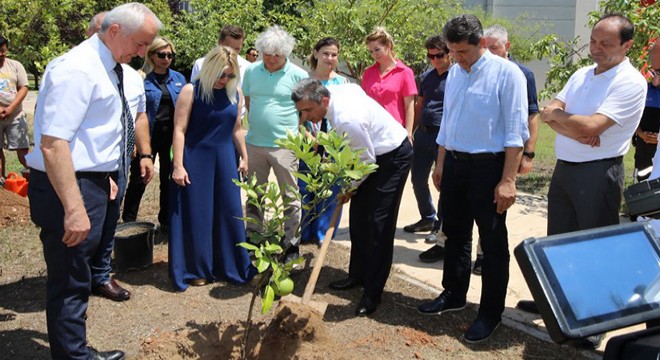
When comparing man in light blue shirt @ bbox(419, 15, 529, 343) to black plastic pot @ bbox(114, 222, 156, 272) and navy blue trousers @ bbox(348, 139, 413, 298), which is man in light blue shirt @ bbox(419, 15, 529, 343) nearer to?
navy blue trousers @ bbox(348, 139, 413, 298)

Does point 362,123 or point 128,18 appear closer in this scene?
point 128,18

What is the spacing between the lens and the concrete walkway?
416 centimetres

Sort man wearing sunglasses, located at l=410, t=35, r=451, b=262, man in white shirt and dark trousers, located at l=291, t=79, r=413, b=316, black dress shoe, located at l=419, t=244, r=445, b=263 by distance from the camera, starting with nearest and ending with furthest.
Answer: man in white shirt and dark trousers, located at l=291, t=79, r=413, b=316, black dress shoe, located at l=419, t=244, r=445, b=263, man wearing sunglasses, located at l=410, t=35, r=451, b=262

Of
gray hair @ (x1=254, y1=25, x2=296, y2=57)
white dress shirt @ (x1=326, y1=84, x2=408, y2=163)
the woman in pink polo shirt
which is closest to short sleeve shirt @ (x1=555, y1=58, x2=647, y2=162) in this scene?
white dress shirt @ (x1=326, y1=84, x2=408, y2=163)

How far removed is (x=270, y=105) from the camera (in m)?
5.14

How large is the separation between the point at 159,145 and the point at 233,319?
7.54 feet

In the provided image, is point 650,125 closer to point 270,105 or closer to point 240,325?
point 270,105

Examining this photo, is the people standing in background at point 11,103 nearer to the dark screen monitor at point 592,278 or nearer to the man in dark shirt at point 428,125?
the man in dark shirt at point 428,125

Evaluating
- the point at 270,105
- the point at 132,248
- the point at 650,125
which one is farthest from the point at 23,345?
the point at 650,125

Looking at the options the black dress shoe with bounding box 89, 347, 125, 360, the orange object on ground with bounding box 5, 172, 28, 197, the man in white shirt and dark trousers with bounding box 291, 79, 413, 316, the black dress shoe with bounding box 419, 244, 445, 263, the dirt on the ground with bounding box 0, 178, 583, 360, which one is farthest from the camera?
the orange object on ground with bounding box 5, 172, 28, 197

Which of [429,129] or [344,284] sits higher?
[429,129]

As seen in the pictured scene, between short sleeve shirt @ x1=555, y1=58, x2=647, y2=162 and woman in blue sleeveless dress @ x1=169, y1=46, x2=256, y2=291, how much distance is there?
2.36m

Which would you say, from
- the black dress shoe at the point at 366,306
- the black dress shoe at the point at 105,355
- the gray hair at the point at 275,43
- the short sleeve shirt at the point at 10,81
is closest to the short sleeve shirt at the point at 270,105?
the gray hair at the point at 275,43

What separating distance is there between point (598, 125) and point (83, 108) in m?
2.77
